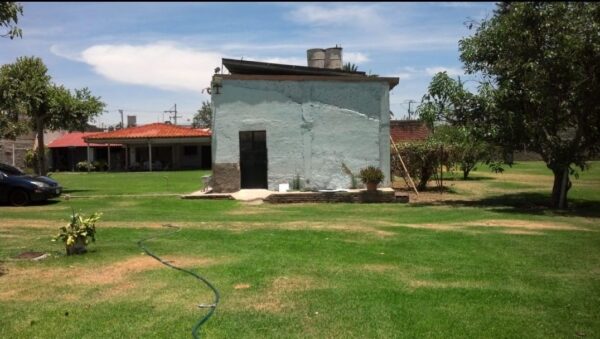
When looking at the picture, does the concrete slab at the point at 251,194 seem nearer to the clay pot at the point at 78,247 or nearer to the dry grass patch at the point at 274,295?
the clay pot at the point at 78,247

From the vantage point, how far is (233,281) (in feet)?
24.0

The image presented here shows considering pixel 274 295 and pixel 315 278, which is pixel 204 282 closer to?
pixel 274 295

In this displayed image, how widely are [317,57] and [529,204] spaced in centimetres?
1031

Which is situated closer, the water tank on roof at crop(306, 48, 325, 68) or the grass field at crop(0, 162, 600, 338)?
the grass field at crop(0, 162, 600, 338)

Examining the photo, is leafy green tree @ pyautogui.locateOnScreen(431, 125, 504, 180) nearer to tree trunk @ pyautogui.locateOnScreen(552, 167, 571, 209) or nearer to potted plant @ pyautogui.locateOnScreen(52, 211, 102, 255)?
tree trunk @ pyautogui.locateOnScreen(552, 167, 571, 209)

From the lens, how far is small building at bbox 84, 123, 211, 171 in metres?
44.7

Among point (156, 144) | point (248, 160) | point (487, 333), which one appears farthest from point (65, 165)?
point (487, 333)

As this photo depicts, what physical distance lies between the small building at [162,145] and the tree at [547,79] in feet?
97.0

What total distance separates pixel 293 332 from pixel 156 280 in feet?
8.73

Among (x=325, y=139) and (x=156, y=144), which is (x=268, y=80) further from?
(x=156, y=144)

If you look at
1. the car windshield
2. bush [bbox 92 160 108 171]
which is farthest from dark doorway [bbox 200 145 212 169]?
the car windshield

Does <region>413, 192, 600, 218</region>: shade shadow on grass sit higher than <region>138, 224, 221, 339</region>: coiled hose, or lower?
higher

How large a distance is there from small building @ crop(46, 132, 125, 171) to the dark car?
33.4 m

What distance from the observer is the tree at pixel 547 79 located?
15.7 meters
